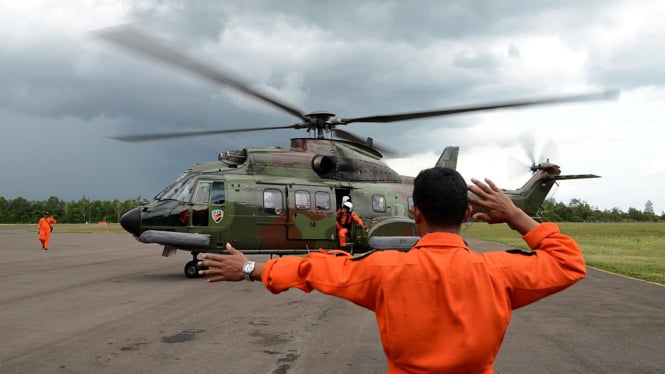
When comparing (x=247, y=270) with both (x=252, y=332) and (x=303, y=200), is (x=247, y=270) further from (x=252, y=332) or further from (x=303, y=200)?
(x=303, y=200)

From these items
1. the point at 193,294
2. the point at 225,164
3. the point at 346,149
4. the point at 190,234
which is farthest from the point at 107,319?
the point at 346,149

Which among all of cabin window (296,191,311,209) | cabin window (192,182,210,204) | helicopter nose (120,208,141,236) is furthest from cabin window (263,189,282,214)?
helicopter nose (120,208,141,236)

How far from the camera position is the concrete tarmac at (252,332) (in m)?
5.46

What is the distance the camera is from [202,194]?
42.6 ft

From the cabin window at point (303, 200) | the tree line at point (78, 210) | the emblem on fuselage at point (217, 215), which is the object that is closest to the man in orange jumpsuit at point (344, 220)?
the cabin window at point (303, 200)

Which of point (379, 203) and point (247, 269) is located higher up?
point (379, 203)

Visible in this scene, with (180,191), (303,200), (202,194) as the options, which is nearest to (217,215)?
(202,194)

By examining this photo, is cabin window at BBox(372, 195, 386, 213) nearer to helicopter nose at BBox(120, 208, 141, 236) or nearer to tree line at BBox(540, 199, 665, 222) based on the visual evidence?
helicopter nose at BBox(120, 208, 141, 236)

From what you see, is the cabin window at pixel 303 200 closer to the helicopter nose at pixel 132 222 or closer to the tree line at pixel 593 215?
the helicopter nose at pixel 132 222

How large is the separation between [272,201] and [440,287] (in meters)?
11.6

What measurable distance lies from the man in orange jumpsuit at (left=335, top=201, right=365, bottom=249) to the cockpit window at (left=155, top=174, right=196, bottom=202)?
4.09 metres

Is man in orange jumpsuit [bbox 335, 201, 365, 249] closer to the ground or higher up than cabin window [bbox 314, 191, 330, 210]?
closer to the ground

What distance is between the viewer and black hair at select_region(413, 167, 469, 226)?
2.34 m

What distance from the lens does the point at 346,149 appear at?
1463 cm
